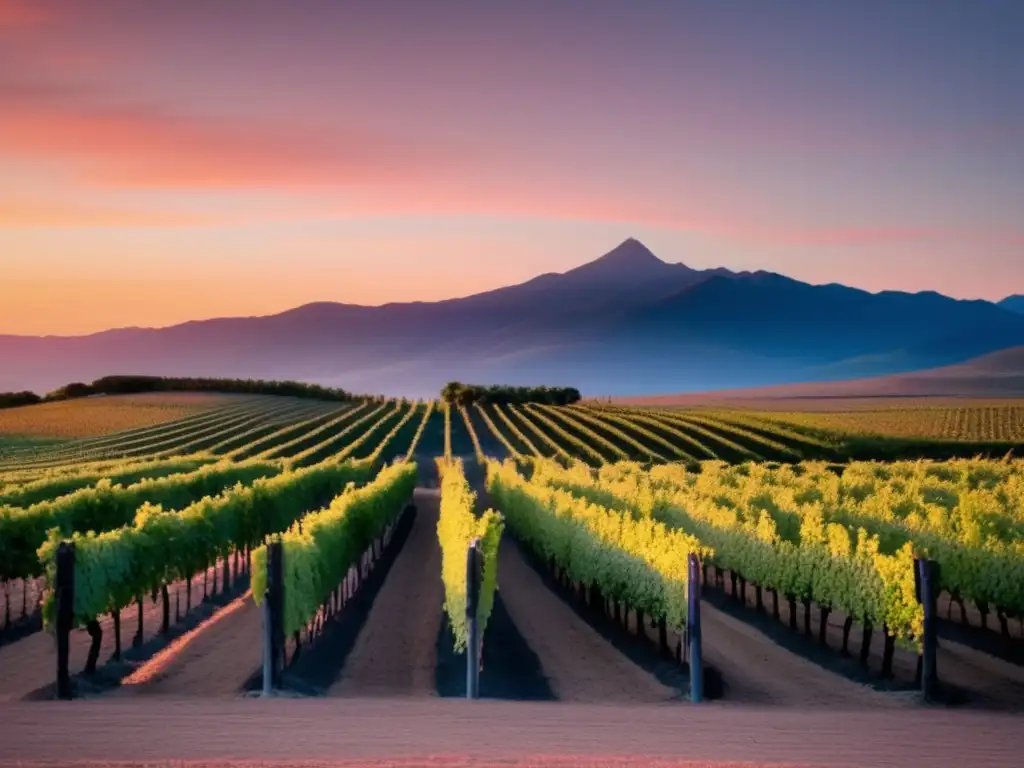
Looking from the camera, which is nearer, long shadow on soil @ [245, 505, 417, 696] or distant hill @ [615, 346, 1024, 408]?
long shadow on soil @ [245, 505, 417, 696]

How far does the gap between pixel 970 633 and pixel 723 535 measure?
568 centimetres

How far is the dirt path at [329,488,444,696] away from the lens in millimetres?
16766

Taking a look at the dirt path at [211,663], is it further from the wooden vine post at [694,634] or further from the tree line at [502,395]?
the tree line at [502,395]

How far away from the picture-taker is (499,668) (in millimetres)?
Result: 17688

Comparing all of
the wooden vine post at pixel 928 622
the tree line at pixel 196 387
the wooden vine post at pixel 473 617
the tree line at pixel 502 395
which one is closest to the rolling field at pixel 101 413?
the tree line at pixel 196 387

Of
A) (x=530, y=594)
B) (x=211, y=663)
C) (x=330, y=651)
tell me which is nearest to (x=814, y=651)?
(x=530, y=594)

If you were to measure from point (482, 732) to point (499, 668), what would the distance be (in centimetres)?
527

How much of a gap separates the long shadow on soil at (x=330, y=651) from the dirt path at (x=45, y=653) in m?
3.17

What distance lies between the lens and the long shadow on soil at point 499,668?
16.0m

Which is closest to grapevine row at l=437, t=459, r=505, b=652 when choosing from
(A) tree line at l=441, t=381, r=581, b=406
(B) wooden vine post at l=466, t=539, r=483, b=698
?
(B) wooden vine post at l=466, t=539, r=483, b=698

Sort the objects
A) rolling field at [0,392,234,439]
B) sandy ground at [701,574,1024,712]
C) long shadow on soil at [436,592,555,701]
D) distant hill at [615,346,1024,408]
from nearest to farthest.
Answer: long shadow on soil at [436,592,555,701], sandy ground at [701,574,1024,712], rolling field at [0,392,234,439], distant hill at [615,346,1024,408]

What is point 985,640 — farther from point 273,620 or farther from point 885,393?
point 885,393

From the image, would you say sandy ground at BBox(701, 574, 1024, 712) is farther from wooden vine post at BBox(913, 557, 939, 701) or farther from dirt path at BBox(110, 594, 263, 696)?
dirt path at BBox(110, 594, 263, 696)

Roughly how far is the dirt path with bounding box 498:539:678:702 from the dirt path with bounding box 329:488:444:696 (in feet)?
5.84
